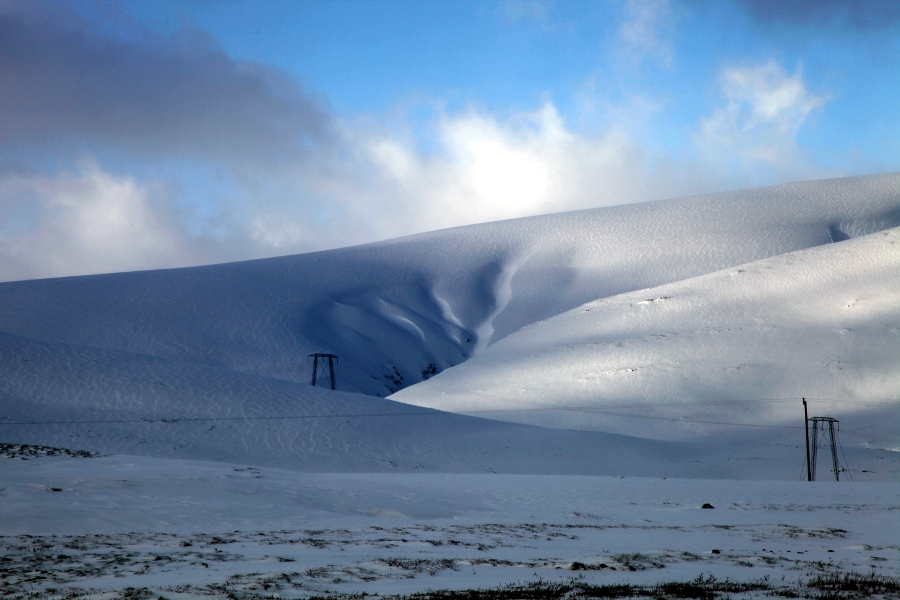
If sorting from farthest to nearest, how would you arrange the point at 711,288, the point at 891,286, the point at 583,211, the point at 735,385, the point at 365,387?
the point at 583,211 → the point at 365,387 → the point at 711,288 → the point at 891,286 → the point at 735,385

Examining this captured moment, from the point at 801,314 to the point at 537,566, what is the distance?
147 feet

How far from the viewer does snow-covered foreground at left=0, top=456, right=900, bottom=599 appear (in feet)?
31.7

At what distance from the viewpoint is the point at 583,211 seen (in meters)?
98.8

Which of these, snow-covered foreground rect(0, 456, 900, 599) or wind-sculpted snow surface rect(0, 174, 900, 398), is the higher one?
wind-sculpted snow surface rect(0, 174, 900, 398)

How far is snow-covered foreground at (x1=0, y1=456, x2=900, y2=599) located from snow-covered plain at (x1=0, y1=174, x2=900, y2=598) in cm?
10

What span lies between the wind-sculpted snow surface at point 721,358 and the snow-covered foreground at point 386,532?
17.1 metres

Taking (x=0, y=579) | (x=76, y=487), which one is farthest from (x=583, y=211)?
(x=0, y=579)

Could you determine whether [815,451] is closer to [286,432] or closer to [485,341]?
[286,432]

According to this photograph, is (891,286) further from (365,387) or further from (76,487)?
(76,487)

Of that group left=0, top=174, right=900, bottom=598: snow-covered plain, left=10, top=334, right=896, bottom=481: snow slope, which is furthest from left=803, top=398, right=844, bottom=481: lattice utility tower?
left=10, top=334, right=896, bottom=481: snow slope

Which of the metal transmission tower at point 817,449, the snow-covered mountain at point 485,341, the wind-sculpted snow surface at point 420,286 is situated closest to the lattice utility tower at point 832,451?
the metal transmission tower at point 817,449

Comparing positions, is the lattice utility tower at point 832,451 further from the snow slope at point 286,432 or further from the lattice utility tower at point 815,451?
the snow slope at point 286,432

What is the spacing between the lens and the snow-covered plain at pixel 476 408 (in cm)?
1198

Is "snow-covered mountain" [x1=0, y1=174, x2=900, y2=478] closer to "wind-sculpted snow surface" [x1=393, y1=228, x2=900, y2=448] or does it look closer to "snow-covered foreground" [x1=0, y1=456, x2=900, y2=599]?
"wind-sculpted snow surface" [x1=393, y1=228, x2=900, y2=448]
